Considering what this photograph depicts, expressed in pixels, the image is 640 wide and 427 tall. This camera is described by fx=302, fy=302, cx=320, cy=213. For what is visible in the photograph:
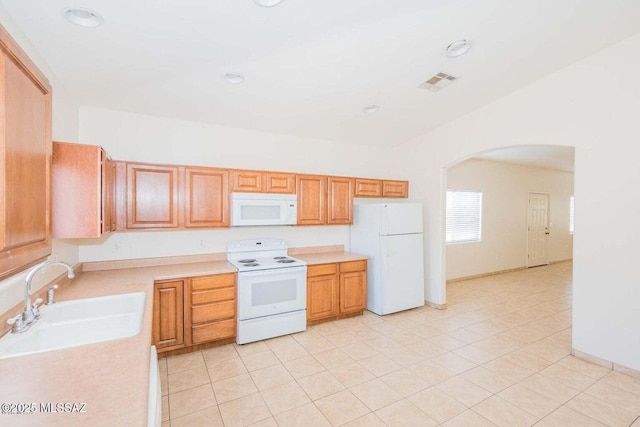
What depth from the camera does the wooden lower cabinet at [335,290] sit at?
397cm

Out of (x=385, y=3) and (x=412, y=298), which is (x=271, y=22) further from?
(x=412, y=298)

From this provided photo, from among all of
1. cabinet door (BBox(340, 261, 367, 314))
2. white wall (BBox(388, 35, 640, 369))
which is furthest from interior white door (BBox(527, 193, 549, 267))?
cabinet door (BBox(340, 261, 367, 314))

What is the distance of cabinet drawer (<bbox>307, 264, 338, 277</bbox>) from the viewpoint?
12.9 ft

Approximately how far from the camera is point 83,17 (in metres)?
1.94

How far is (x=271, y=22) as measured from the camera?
2168 millimetres

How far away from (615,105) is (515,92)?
99cm

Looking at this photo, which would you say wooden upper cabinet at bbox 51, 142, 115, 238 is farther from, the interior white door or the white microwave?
the interior white door

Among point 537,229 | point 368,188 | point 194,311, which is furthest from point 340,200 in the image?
point 537,229

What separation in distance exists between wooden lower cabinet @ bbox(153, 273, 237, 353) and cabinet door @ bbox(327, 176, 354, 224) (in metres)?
1.71

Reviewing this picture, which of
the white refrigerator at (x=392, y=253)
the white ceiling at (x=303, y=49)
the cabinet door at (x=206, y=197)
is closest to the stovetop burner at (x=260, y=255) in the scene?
the cabinet door at (x=206, y=197)

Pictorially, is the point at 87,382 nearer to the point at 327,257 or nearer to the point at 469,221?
the point at 327,257

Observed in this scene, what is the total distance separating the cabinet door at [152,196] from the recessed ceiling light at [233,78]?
1151 millimetres

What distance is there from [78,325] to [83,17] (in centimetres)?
195

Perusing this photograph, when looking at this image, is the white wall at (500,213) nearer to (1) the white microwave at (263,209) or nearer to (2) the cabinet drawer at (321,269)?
(2) the cabinet drawer at (321,269)
